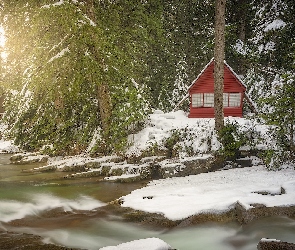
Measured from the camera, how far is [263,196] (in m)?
8.41

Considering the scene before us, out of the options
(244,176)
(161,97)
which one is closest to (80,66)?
(244,176)

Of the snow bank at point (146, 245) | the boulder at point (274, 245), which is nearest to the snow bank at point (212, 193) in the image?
the boulder at point (274, 245)

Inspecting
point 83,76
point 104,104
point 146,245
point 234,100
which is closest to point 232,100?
point 234,100

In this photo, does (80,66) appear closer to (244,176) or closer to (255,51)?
(244,176)

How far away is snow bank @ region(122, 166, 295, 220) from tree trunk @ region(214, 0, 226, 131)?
340cm

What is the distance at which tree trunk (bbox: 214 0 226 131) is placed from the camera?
13648 millimetres

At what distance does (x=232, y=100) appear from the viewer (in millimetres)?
22156

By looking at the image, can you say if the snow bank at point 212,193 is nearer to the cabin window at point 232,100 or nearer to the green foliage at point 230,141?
the green foliage at point 230,141

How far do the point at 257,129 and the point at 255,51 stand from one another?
1057 cm

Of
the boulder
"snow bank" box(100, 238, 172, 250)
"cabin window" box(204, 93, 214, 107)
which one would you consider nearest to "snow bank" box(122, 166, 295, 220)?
the boulder

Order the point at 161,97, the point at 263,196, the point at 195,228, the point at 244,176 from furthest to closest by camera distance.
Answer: the point at 161,97 < the point at 244,176 < the point at 263,196 < the point at 195,228

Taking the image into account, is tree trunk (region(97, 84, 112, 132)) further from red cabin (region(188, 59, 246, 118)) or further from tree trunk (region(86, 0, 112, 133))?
red cabin (region(188, 59, 246, 118))

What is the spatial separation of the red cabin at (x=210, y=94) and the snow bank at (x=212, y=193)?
10.8 metres

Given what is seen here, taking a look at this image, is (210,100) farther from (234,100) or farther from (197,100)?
(234,100)
